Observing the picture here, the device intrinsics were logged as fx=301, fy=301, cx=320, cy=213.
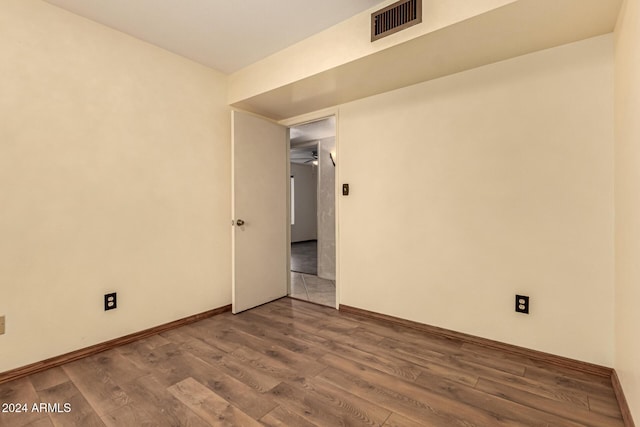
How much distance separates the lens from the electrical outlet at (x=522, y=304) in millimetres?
2096

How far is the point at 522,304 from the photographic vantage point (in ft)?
6.93

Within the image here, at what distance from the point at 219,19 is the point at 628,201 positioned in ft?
8.86

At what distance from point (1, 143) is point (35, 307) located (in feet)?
3.44

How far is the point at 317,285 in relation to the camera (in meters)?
4.14

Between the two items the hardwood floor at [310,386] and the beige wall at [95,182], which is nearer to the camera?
the hardwood floor at [310,386]

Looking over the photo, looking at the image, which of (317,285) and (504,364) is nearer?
(504,364)

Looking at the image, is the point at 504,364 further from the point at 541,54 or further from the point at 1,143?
the point at 1,143

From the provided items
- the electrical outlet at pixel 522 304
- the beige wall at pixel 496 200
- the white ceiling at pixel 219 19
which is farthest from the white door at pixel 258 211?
the electrical outlet at pixel 522 304

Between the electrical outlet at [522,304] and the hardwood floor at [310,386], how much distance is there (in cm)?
33

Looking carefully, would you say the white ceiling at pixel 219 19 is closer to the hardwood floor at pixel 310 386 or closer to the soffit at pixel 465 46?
the soffit at pixel 465 46

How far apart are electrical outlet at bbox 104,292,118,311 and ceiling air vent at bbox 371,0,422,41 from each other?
265cm

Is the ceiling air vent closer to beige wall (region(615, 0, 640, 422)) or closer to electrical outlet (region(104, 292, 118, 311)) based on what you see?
beige wall (region(615, 0, 640, 422))

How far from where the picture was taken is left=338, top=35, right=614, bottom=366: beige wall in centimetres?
189

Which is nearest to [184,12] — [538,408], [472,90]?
[472,90]
